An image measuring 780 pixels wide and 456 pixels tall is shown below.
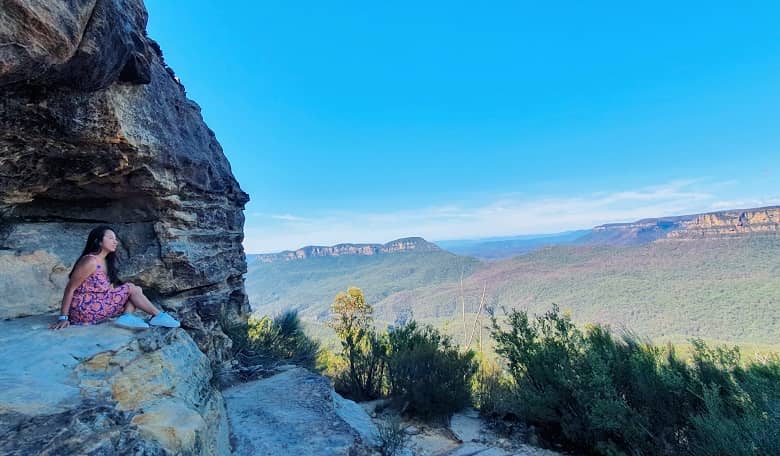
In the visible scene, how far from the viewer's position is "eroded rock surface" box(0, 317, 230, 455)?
2.05 m

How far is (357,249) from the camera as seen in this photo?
167000mm

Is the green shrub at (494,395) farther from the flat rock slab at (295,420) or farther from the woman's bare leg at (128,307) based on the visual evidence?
the woman's bare leg at (128,307)

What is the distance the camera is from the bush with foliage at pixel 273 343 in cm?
714

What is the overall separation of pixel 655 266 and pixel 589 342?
92.9 metres

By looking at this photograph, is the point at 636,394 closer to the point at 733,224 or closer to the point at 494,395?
the point at 494,395

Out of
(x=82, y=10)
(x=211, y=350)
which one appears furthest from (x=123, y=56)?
(x=211, y=350)

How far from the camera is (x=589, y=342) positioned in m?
5.71

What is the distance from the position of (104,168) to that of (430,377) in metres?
6.17

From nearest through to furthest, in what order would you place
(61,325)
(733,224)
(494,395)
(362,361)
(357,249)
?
1. (61,325)
2. (494,395)
3. (362,361)
4. (733,224)
5. (357,249)

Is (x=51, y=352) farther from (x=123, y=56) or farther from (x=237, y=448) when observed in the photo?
(x=123, y=56)

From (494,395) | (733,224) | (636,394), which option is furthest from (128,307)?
(733,224)

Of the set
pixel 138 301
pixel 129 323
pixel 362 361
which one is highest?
pixel 138 301

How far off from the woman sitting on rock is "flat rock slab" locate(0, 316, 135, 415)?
0.20 meters

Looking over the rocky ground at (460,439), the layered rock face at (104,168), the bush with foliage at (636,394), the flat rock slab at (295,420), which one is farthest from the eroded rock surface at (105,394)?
the bush with foliage at (636,394)
